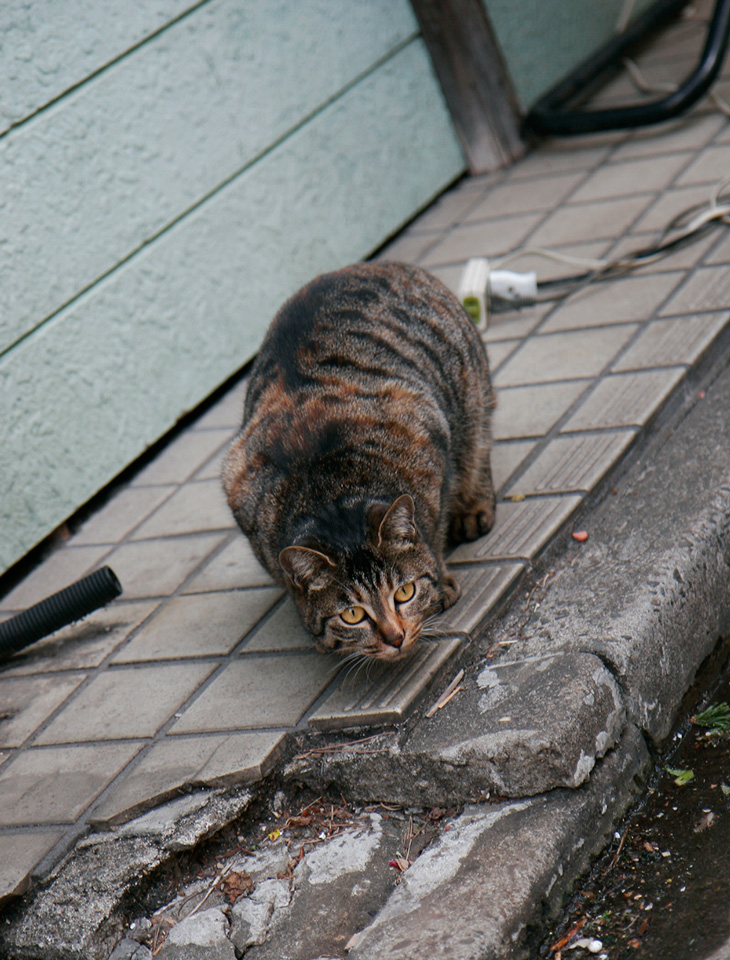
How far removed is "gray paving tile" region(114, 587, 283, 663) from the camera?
3029 mm

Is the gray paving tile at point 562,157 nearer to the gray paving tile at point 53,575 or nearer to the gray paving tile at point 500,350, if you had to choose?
the gray paving tile at point 500,350

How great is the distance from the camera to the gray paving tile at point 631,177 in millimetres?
4914

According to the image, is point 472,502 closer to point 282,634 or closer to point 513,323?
point 282,634

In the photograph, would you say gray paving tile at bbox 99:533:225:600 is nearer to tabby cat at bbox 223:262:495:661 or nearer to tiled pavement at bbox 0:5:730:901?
tiled pavement at bbox 0:5:730:901

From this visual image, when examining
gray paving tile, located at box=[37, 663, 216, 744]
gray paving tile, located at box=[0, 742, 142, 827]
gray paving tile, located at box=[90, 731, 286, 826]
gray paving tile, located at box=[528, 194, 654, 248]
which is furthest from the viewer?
gray paving tile, located at box=[528, 194, 654, 248]

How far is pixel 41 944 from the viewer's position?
2.27 meters

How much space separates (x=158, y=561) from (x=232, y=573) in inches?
14.4

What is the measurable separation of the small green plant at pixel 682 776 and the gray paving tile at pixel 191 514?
1.76m

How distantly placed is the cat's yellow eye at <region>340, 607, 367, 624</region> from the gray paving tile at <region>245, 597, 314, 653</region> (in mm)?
331

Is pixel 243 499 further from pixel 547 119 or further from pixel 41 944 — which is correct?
pixel 547 119

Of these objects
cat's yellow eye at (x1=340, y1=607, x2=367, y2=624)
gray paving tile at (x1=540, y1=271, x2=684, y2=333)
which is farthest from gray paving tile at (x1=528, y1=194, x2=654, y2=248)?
cat's yellow eye at (x1=340, y1=607, x2=367, y2=624)

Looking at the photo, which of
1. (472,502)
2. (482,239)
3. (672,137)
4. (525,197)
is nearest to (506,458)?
(472,502)

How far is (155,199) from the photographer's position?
14.1 ft

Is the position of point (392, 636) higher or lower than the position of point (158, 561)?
higher
